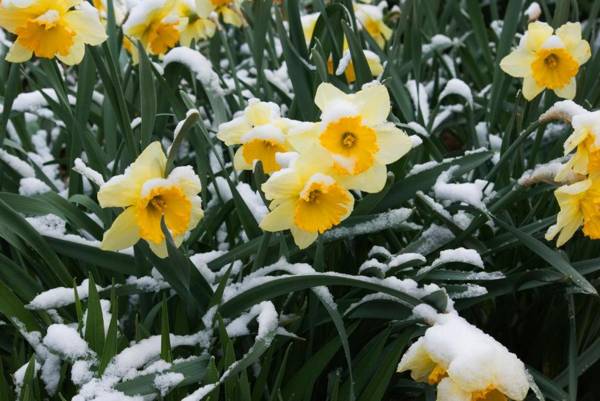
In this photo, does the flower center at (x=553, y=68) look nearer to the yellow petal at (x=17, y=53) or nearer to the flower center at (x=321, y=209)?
the flower center at (x=321, y=209)

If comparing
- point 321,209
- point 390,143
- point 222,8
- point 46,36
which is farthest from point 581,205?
point 222,8

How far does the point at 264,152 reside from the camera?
1.59m

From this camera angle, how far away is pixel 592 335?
2.02 metres

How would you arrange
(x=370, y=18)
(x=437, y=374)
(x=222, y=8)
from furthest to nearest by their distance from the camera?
(x=370, y=18) → (x=222, y=8) → (x=437, y=374)

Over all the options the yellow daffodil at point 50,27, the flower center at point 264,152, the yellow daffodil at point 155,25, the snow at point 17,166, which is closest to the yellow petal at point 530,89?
the flower center at point 264,152

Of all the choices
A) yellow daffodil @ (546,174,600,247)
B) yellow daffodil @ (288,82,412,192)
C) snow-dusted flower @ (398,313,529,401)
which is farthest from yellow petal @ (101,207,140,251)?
yellow daffodil @ (546,174,600,247)

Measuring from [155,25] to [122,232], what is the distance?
0.88 metres

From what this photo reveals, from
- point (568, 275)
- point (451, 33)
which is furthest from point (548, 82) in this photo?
point (451, 33)

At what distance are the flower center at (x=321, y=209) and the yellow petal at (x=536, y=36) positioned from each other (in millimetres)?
876

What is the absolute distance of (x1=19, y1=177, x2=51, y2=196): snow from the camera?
6.70 ft

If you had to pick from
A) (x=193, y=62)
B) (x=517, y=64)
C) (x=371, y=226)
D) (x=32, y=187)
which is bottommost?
(x=371, y=226)

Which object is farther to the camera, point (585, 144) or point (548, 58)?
point (548, 58)

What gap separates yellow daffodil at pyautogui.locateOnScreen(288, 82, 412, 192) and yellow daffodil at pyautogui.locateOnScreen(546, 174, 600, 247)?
1.06ft

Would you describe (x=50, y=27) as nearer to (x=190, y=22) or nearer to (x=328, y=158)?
(x=328, y=158)
